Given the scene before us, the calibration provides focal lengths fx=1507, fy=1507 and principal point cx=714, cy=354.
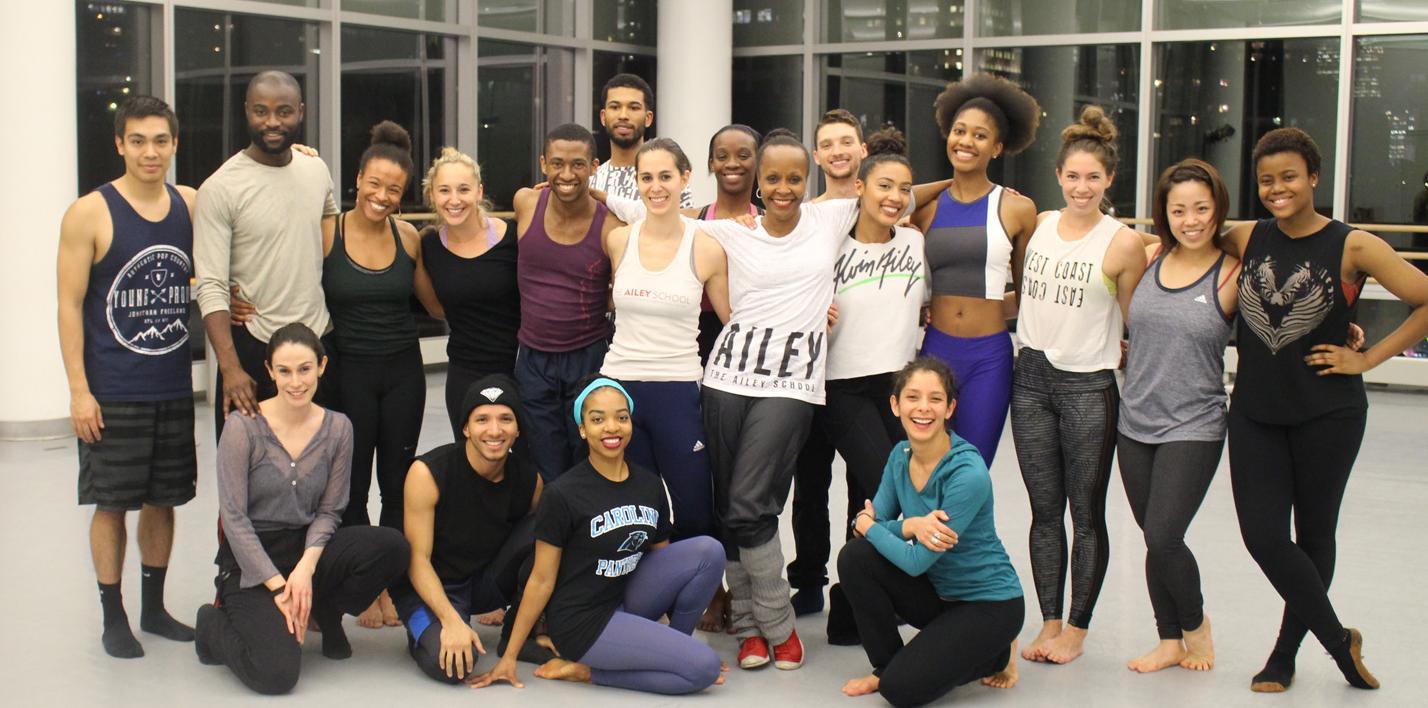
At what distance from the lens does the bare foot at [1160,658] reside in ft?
14.9

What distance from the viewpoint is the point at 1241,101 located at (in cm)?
1134

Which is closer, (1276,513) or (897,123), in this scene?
(1276,513)

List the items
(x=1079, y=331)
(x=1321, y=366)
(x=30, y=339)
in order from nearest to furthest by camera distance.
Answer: (x=1321, y=366), (x=1079, y=331), (x=30, y=339)

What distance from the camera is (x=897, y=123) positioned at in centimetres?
1277

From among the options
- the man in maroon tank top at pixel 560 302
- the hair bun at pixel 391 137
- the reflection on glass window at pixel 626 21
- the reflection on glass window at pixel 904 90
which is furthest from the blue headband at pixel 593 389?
the reflection on glass window at pixel 626 21

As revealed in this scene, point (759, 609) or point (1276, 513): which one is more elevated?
point (1276, 513)

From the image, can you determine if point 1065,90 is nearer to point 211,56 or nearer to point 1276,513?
point 211,56

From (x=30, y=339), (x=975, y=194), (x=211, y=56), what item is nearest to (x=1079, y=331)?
(x=975, y=194)

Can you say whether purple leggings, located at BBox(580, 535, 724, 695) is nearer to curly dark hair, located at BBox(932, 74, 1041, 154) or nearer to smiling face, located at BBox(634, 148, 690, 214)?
smiling face, located at BBox(634, 148, 690, 214)

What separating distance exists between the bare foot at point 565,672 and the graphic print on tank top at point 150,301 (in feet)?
5.00

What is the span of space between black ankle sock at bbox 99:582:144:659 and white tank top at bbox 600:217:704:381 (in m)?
1.64

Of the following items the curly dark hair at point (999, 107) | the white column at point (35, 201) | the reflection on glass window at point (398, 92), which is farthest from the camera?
the reflection on glass window at point (398, 92)

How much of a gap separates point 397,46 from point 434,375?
2429 mm

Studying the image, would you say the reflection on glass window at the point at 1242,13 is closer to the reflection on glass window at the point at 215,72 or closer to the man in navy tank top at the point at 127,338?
the reflection on glass window at the point at 215,72
